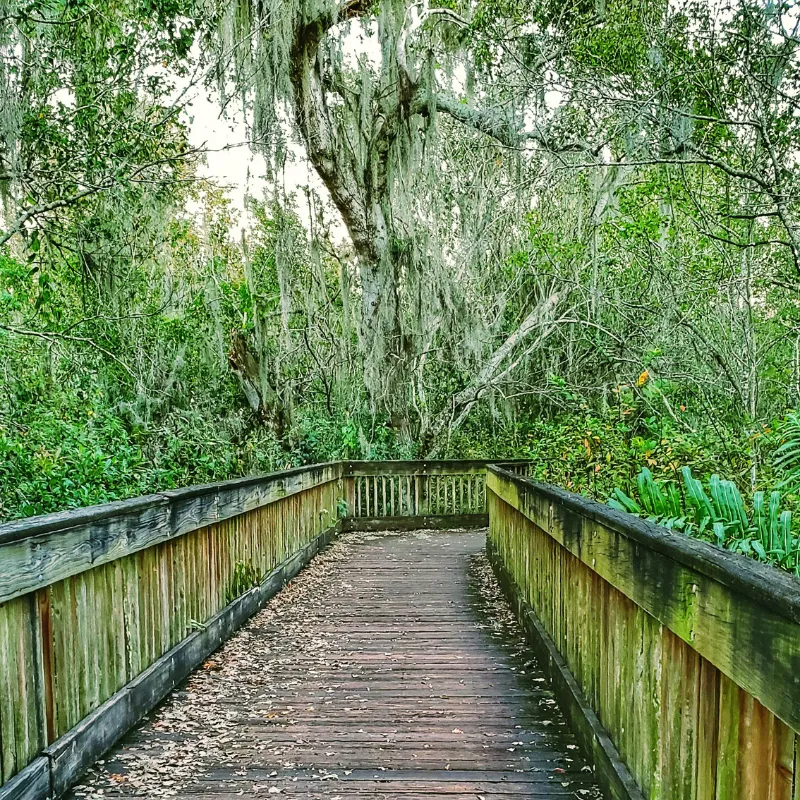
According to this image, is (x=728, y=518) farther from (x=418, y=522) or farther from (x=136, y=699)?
(x=418, y=522)

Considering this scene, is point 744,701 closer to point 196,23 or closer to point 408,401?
point 196,23

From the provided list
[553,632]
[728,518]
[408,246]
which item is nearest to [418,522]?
[408,246]

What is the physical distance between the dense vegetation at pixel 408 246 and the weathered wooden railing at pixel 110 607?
119 cm

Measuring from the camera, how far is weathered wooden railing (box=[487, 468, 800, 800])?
1.25 m

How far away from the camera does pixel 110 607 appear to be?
2.83m

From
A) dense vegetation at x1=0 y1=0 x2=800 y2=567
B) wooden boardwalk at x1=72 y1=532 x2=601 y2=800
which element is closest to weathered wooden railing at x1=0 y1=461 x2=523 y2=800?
wooden boardwalk at x1=72 y1=532 x2=601 y2=800

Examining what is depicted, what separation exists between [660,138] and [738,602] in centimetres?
540

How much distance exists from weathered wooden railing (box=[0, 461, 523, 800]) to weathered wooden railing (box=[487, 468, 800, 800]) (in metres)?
1.98

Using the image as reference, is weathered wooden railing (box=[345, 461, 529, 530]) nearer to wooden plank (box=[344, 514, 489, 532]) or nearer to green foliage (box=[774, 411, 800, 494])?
wooden plank (box=[344, 514, 489, 532])

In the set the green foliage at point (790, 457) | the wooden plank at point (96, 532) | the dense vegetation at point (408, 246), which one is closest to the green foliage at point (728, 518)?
the dense vegetation at point (408, 246)

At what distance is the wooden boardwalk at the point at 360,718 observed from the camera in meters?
2.51

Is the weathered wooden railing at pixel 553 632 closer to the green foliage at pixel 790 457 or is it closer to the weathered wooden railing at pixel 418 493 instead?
the green foliage at pixel 790 457

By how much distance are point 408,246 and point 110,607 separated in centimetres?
859

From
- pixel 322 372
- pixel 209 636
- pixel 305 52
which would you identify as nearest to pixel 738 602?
pixel 209 636
